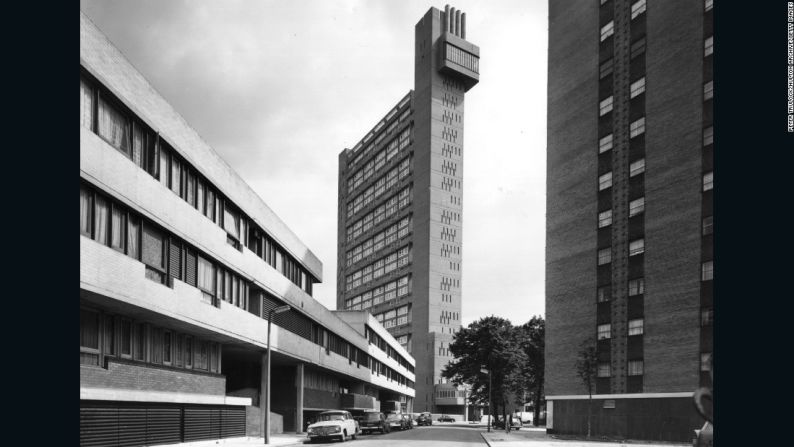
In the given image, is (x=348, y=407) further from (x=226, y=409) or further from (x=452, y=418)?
(x=452, y=418)

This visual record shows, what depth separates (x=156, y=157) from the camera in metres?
25.3

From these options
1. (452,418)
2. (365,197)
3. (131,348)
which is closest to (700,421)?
(131,348)

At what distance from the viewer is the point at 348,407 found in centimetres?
6244

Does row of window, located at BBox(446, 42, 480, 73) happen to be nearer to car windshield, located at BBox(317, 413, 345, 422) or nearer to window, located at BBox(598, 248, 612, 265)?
window, located at BBox(598, 248, 612, 265)

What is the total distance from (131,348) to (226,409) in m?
9.54

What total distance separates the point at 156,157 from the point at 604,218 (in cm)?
3431

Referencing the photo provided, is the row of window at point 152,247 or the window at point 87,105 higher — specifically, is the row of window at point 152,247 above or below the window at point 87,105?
below

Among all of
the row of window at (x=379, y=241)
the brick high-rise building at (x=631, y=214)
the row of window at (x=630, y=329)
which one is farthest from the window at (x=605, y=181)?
the row of window at (x=379, y=241)

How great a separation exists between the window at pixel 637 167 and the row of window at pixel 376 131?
299 feet

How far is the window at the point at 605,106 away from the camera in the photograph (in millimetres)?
50922

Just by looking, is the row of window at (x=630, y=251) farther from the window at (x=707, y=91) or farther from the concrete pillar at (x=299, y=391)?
the concrete pillar at (x=299, y=391)

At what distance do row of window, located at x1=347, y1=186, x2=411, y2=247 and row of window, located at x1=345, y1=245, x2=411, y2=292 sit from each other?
26.1 feet

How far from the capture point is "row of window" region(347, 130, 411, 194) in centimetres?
13725

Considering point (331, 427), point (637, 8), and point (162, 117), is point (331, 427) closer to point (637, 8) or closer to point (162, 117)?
point (162, 117)
